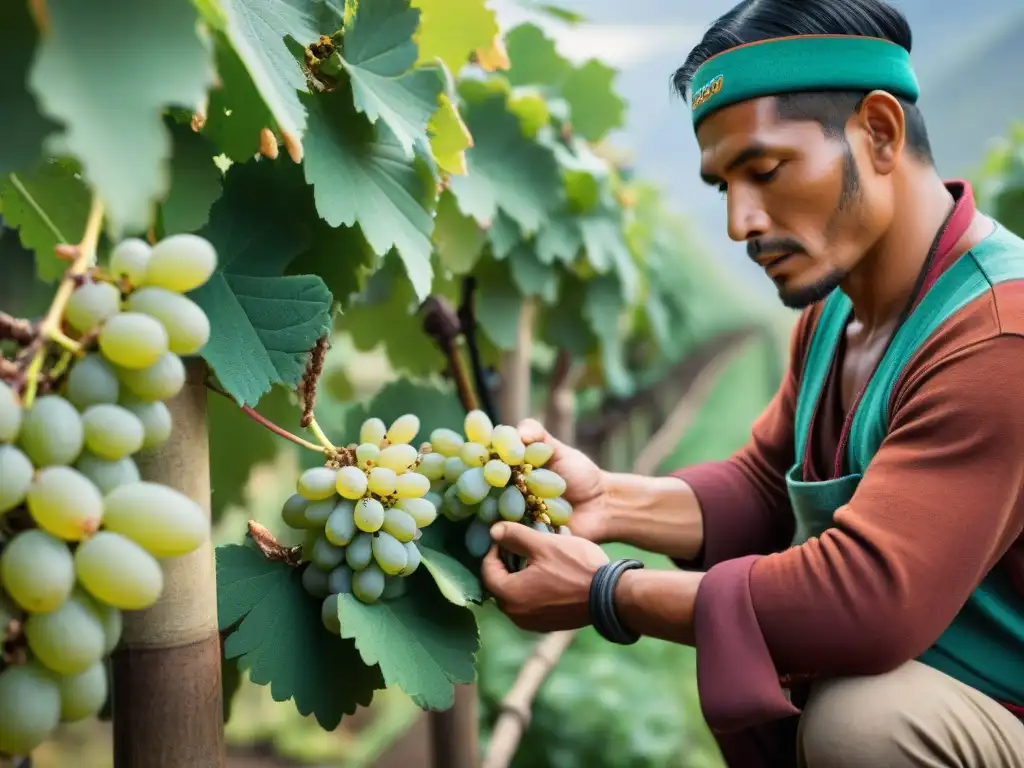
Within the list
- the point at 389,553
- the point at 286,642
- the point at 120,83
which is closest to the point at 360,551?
the point at 389,553

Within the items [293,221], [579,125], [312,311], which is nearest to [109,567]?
[312,311]

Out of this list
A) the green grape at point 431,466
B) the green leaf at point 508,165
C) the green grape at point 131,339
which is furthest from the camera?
the green leaf at point 508,165

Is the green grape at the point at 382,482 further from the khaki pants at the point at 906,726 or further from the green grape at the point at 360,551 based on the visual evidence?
the khaki pants at the point at 906,726

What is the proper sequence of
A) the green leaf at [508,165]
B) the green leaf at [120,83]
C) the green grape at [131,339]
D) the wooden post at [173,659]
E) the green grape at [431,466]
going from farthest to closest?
the green leaf at [508,165], the green grape at [431,466], the wooden post at [173,659], the green grape at [131,339], the green leaf at [120,83]

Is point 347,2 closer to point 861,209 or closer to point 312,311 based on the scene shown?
point 312,311

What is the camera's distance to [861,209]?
1.30 meters

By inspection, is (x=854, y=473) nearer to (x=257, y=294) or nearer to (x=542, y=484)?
(x=542, y=484)

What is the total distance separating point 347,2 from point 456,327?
76 cm

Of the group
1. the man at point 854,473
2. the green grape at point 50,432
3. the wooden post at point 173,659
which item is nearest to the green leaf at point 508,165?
the man at point 854,473

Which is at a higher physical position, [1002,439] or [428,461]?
[1002,439]

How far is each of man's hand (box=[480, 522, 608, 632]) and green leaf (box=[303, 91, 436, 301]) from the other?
0.37 metres

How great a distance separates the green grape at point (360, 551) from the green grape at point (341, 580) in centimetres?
2

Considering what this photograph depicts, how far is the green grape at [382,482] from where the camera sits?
1033mm

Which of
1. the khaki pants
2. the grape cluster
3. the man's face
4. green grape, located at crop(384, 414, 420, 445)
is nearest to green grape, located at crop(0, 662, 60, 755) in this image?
the grape cluster
